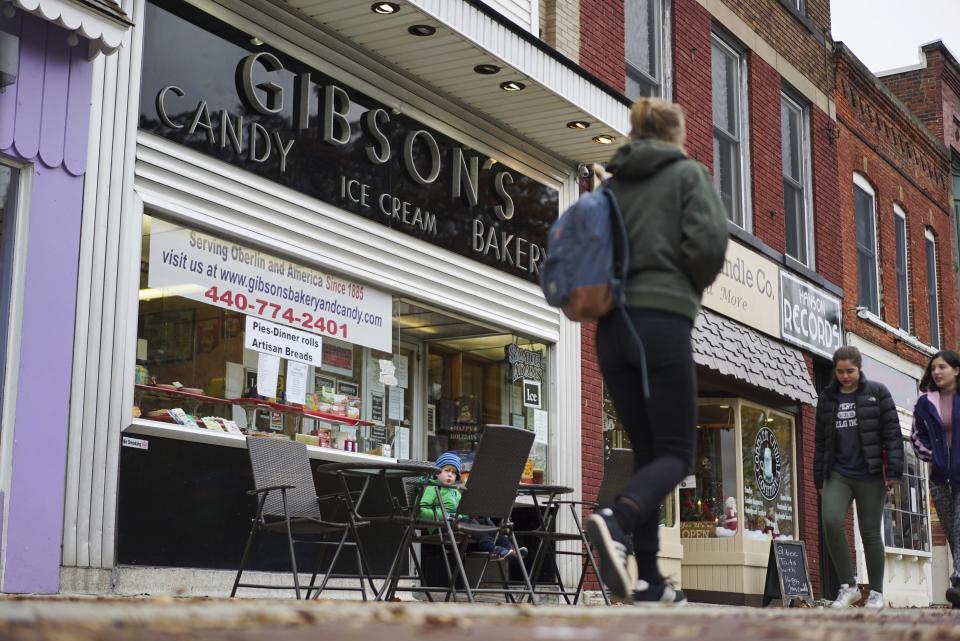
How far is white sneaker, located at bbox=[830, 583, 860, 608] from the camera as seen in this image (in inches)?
354

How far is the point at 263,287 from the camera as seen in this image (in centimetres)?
947

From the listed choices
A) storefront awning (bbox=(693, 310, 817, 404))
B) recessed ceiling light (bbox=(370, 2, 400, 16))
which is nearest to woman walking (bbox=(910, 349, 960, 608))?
storefront awning (bbox=(693, 310, 817, 404))

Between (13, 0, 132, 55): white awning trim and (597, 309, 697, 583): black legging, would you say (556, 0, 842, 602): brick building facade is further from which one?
(597, 309, 697, 583): black legging

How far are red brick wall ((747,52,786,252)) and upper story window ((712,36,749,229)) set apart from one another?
140mm

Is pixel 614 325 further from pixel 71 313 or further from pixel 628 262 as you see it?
pixel 71 313

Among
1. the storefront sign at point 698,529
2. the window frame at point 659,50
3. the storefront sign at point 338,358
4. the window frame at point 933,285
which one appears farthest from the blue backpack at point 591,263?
the window frame at point 933,285

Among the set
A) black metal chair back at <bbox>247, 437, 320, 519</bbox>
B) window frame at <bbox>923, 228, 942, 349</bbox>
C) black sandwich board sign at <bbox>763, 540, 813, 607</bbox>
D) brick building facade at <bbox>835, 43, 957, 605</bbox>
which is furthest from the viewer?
window frame at <bbox>923, 228, 942, 349</bbox>

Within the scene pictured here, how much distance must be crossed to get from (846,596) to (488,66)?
478cm

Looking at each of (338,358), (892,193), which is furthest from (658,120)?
(892,193)

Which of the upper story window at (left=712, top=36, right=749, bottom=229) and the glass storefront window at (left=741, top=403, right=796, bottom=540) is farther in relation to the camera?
the upper story window at (left=712, top=36, right=749, bottom=229)

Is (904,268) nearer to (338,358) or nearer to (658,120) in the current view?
(338,358)

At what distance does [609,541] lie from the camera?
4949 millimetres

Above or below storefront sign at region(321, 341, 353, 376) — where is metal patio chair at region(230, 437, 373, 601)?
below

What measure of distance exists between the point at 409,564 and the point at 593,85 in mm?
4336
